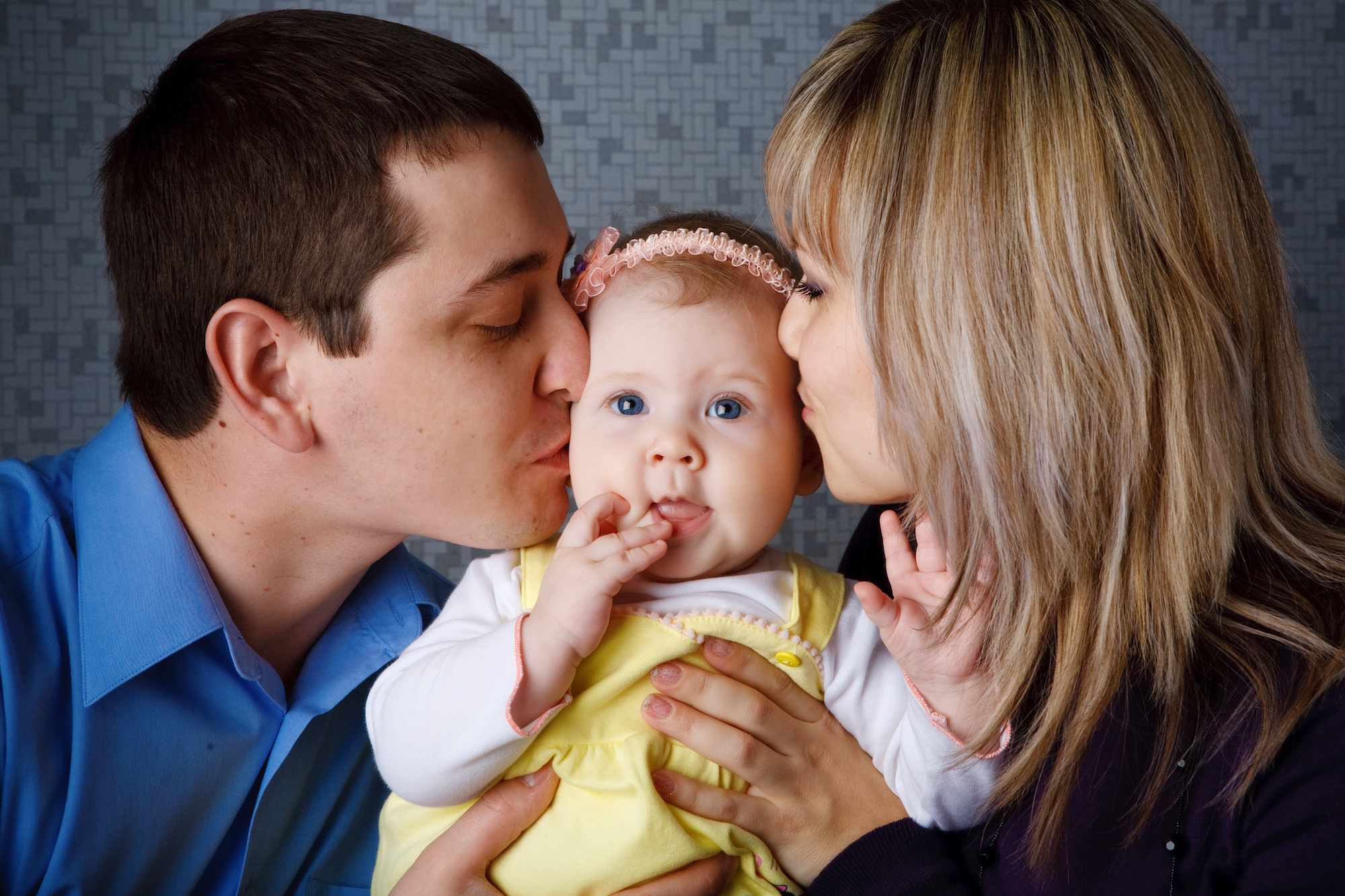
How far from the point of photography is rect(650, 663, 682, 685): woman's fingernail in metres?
1.38

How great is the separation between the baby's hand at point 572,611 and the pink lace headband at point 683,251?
0.43 metres

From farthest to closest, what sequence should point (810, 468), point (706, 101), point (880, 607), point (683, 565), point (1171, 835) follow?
1. point (706, 101)
2. point (810, 468)
3. point (683, 565)
4. point (880, 607)
5. point (1171, 835)

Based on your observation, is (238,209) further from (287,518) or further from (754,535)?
(754,535)

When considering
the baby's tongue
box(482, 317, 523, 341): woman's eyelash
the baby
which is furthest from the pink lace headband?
the baby's tongue

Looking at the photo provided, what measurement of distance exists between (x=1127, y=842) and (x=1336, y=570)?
0.40 meters

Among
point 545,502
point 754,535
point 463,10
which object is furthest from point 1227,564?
point 463,10

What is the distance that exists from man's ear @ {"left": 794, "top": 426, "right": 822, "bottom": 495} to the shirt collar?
0.74 metres

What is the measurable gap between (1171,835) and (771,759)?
1.63 feet

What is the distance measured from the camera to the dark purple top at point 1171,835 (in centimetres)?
105

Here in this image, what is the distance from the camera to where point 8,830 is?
1.42m

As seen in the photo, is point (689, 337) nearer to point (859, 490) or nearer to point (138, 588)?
point (859, 490)

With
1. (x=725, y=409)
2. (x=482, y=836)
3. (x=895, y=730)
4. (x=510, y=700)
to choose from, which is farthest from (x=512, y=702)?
(x=895, y=730)

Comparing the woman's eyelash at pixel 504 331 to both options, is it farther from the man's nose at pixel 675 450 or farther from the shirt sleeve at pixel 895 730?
the shirt sleeve at pixel 895 730

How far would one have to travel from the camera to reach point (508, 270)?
1.52 meters
